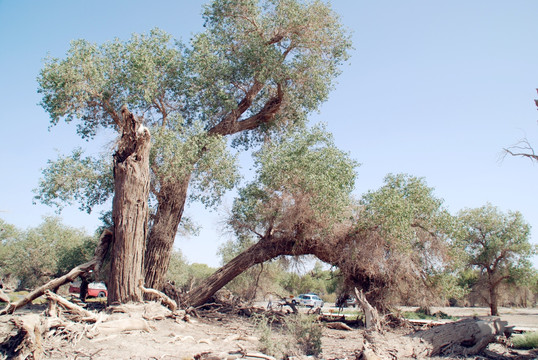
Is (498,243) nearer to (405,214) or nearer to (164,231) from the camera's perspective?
(405,214)

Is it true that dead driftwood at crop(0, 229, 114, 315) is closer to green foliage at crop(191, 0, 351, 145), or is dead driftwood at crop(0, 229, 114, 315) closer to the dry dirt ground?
the dry dirt ground

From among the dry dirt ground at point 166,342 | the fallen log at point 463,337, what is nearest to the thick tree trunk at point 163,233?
the dry dirt ground at point 166,342

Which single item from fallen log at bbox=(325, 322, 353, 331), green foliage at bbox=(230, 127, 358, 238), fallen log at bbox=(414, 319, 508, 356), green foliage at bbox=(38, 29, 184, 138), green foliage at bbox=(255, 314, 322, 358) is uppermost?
green foliage at bbox=(38, 29, 184, 138)

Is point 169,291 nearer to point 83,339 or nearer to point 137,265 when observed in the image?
point 137,265

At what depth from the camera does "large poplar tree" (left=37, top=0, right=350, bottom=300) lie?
12.4m

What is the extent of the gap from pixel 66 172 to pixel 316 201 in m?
8.64

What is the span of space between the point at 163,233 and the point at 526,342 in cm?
1176

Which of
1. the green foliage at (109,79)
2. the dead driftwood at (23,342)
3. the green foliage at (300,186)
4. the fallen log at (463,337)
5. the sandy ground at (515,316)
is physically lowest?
the sandy ground at (515,316)

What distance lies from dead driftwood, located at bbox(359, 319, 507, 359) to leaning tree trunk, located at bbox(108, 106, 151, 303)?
6.42m

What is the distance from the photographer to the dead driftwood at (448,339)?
838cm

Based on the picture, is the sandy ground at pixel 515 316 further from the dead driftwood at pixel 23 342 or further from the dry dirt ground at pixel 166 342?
the dead driftwood at pixel 23 342

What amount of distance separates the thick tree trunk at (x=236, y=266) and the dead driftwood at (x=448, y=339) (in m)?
5.57

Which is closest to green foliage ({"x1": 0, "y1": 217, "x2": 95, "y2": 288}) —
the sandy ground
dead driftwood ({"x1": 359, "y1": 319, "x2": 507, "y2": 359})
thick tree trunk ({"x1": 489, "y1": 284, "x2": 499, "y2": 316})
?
dead driftwood ({"x1": 359, "y1": 319, "x2": 507, "y2": 359})

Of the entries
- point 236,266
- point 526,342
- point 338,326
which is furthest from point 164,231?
point 526,342
